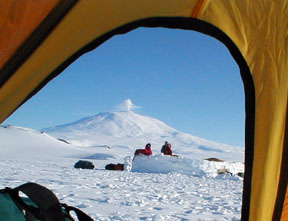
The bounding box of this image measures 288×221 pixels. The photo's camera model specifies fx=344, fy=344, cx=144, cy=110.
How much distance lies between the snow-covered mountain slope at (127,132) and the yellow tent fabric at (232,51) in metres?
86.8

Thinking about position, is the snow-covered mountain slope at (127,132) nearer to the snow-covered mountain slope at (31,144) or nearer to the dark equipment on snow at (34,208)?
the snow-covered mountain slope at (31,144)

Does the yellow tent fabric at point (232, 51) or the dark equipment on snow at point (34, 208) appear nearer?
the dark equipment on snow at point (34, 208)

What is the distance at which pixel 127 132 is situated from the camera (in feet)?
362

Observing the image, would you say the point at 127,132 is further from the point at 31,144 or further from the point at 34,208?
the point at 34,208

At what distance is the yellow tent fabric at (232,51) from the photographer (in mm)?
1622

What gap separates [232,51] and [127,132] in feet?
357

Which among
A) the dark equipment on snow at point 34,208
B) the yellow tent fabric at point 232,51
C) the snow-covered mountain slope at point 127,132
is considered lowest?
→ the dark equipment on snow at point 34,208

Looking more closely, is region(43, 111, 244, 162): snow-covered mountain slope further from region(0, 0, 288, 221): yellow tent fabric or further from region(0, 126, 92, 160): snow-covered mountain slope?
region(0, 0, 288, 221): yellow tent fabric

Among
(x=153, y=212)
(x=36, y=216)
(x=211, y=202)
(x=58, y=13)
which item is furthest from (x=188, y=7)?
(x=211, y=202)

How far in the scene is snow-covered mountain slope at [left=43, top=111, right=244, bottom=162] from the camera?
93562 mm

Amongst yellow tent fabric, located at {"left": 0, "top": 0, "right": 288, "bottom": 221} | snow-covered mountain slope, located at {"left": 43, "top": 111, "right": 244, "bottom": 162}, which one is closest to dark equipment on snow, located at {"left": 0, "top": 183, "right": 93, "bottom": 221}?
yellow tent fabric, located at {"left": 0, "top": 0, "right": 288, "bottom": 221}

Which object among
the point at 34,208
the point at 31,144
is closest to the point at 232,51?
the point at 34,208

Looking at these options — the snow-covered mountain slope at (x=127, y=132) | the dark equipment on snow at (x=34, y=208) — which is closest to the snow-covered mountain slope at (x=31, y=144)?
the dark equipment on snow at (x=34, y=208)

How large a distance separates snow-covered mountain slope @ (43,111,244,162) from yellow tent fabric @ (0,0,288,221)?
285ft
